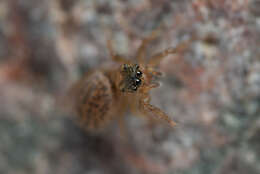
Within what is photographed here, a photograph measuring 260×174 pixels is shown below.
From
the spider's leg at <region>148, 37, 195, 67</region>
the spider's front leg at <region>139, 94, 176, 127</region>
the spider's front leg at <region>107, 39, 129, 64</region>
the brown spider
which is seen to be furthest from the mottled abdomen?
the spider's leg at <region>148, 37, 195, 67</region>

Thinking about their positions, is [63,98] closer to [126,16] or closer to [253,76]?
[126,16]

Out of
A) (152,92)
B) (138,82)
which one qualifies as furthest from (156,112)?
(152,92)

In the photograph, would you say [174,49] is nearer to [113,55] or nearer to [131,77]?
[131,77]

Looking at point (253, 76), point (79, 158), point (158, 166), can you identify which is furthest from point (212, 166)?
point (79, 158)

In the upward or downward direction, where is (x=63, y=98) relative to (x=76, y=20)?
downward

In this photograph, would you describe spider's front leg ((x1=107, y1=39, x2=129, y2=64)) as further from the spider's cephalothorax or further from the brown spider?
the spider's cephalothorax

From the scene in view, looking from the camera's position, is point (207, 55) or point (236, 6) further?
point (207, 55)

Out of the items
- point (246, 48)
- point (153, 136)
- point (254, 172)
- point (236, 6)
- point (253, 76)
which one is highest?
point (236, 6)

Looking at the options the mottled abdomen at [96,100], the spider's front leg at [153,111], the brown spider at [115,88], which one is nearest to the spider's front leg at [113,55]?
the brown spider at [115,88]
